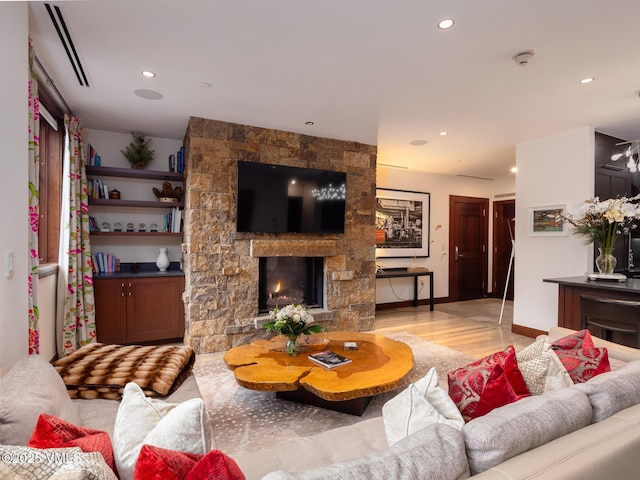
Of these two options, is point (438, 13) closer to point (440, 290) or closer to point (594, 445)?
point (594, 445)

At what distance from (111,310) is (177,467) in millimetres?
3633

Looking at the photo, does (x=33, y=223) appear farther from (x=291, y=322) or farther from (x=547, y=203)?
(x=547, y=203)

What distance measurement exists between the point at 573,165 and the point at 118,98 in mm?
4994

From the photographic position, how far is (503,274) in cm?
736

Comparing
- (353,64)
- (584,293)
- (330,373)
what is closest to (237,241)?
(330,373)

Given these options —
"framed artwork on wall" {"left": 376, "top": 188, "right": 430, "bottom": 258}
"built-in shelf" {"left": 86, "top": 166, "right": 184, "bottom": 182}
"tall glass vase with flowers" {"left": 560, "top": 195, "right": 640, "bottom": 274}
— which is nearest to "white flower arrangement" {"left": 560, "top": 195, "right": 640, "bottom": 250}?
"tall glass vase with flowers" {"left": 560, "top": 195, "right": 640, "bottom": 274}

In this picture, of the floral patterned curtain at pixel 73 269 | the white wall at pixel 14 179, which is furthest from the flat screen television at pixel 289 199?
the white wall at pixel 14 179

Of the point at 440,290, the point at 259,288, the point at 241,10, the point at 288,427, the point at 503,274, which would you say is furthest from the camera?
the point at 503,274

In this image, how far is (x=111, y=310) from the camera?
376 centimetres

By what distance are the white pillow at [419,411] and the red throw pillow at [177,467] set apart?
1.80ft

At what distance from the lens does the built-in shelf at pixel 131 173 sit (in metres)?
3.99

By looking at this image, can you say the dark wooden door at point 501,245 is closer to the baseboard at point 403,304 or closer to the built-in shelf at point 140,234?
the baseboard at point 403,304

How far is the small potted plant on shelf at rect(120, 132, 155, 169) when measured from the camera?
4176 mm

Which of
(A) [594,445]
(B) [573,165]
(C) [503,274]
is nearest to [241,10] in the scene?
(A) [594,445]
